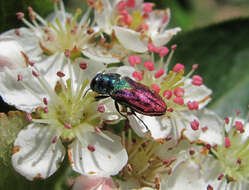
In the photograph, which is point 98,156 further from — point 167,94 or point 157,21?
point 157,21

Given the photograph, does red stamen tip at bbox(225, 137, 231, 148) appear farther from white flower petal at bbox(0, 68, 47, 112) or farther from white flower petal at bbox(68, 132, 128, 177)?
white flower petal at bbox(0, 68, 47, 112)

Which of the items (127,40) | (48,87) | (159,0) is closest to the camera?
(48,87)

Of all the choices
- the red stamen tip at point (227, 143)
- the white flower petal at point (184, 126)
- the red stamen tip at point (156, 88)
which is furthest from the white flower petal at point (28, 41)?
the red stamen tip at point (227, 143)

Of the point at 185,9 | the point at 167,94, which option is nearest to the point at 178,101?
the point at 167,94

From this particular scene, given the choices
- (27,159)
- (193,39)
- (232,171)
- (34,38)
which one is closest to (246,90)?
(193,39)

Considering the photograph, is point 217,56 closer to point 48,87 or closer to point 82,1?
point 48,87

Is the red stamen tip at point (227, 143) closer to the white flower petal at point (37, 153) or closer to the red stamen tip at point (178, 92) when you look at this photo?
the red stamen tip at point (178, 92)
